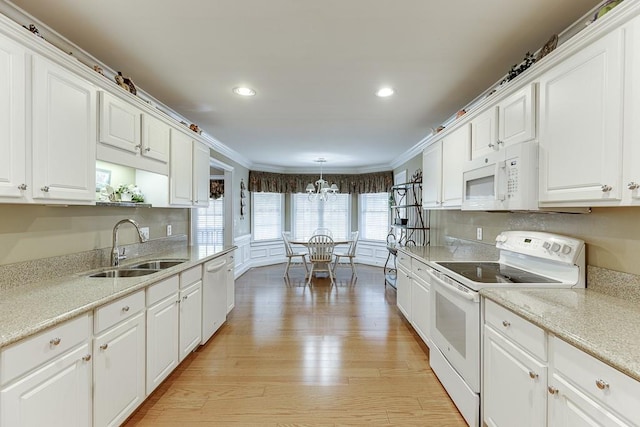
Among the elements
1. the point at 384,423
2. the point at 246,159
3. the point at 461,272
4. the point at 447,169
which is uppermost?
the point at 246,159

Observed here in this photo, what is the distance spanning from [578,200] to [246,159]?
18.6 ft

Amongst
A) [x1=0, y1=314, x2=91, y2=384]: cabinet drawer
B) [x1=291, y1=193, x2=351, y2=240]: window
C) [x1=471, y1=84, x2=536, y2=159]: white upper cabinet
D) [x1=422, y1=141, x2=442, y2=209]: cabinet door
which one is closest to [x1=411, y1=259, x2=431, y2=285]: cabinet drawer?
[x1=422, y1=141, x2=442, y2=209]: cabinet door

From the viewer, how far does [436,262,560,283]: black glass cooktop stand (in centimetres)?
185

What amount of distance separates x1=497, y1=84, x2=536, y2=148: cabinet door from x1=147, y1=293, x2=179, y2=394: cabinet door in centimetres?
260

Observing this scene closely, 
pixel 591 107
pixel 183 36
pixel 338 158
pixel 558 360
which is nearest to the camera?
pixel 558 360

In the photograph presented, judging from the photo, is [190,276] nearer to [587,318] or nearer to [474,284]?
[474,284]

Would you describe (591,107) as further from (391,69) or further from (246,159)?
(246,159)

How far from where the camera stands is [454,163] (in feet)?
9.31

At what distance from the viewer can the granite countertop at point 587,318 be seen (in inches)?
37.6

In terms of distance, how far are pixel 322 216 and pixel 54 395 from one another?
253 inches

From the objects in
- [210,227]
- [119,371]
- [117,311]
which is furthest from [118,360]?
[210,227]

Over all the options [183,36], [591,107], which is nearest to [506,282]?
[591,107]

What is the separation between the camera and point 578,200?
1.42 m

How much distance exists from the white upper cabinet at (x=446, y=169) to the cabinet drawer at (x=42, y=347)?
2.81 meters
